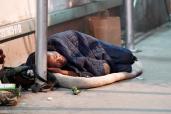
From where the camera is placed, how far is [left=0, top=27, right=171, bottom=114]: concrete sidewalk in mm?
4440

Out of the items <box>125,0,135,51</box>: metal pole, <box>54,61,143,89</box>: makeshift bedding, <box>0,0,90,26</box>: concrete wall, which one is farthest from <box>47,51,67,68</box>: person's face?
<box>125,0,135,51</box>: metal pole

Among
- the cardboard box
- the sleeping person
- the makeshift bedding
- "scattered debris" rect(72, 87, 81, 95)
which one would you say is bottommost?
"scattered debris" rect(72, 87, 81, 95)

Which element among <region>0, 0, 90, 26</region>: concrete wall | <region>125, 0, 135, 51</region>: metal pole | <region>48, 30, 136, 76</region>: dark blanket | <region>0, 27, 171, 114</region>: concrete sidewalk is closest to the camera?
<region>0, 27, 171, 114</region>: concrete sidewalk

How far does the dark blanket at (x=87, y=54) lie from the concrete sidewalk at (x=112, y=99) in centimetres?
24

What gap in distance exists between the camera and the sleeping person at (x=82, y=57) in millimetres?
5312

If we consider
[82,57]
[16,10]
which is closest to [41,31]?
[82,57]

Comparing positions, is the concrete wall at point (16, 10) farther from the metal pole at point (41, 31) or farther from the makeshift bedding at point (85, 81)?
the makeshift bedding at point (85, 81)

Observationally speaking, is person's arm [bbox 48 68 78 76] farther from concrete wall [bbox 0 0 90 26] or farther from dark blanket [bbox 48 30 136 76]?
concrete wall [bbox 0 0 90 26]

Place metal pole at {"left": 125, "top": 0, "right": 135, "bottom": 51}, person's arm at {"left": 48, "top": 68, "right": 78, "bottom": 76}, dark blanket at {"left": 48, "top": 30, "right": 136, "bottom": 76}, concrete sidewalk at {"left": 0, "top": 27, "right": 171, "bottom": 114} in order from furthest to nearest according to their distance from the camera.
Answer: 1. metal pole at {"left": 125, "top": 0, "right": 135, "bottom": 51}
2. dark blanket at {"left": 48, "top": 30, "right": 136, "bottom": 76}
3. person's arm at {"left": 48, "top": 68, "right": 78, "bottom": 76}
4. concrete sidewalk at {"left": 0, "top": 27, "right": 171, "bottom": 114}

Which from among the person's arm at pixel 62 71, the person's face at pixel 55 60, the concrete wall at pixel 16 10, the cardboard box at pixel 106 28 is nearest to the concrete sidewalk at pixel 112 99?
the person's arm at pixel 62 71

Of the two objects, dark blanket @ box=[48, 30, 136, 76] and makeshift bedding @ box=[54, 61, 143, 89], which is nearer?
makeshift bedding @ box=[54, 61, 143, 89]

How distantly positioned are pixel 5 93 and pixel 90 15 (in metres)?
3.40

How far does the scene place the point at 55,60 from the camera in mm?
5273

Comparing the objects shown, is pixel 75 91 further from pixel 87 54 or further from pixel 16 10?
pixel 16 10
